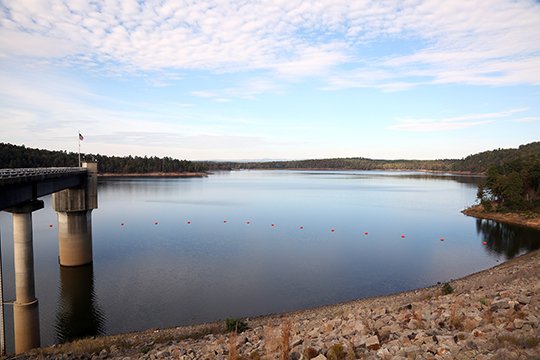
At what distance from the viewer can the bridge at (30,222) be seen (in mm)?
20078

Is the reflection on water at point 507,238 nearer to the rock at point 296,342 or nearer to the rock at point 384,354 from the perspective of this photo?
the rock at point 296,342

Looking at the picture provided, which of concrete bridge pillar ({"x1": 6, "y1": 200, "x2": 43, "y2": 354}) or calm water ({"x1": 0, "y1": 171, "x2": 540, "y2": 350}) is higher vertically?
concrete bridge pillar ({"x1": 6, "y1": 200, "x2": 43, "y2": 354})

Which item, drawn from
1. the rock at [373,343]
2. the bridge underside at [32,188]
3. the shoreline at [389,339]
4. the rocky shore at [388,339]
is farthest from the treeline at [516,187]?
the rock at [373,343]

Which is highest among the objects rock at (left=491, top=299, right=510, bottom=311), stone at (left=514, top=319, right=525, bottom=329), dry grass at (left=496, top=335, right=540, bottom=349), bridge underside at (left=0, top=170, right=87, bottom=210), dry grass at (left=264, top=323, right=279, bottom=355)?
bridge underside at (left=0, top=170, right=87, bottom=210)

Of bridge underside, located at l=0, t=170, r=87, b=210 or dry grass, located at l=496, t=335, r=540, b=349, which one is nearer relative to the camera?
dry grass, located at l=496, t=335, r=540, b=349

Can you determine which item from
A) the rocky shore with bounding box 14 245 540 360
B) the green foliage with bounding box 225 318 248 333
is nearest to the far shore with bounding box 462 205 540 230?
the rocky shore with bounding box 14 245 540 360

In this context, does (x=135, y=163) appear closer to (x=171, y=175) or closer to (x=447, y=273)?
(x=171, y=175)

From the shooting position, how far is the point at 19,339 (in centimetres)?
1962

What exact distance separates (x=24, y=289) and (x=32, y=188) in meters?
6.32

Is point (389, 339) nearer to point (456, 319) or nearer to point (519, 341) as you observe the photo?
point (456, 319)

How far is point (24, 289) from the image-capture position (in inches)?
816

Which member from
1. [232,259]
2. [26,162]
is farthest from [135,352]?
[26,162]

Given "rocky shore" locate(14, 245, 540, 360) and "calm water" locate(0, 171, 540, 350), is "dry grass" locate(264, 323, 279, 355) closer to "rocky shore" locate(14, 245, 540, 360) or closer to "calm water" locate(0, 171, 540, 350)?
"rocky shore" locate(14, 245, 540, 360)

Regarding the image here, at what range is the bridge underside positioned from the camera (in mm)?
19719
